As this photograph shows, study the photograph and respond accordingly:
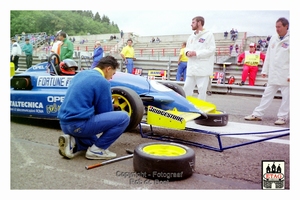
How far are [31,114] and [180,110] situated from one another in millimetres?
1971

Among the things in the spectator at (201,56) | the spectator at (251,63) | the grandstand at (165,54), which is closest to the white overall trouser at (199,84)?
the spectator at (201,56)

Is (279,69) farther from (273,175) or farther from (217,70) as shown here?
(217,70)

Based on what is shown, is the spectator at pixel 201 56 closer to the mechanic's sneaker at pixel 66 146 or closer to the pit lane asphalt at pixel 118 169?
the pit lane asphalt at pixel 118 169

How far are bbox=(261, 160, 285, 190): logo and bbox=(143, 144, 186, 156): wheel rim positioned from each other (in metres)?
0.67

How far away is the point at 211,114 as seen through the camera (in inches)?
159

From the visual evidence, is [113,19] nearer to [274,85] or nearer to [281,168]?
[281,168]

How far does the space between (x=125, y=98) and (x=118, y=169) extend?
961 millimetres

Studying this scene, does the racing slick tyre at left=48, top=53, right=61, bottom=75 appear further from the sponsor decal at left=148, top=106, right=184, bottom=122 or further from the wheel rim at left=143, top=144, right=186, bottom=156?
the wheel rim at left=143, top=144, right=186, bottom=156

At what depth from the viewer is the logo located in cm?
215

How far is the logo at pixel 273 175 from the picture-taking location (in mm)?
2150

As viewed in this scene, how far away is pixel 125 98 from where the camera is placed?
3275 mm

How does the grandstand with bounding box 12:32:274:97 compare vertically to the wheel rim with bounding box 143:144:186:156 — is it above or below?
above

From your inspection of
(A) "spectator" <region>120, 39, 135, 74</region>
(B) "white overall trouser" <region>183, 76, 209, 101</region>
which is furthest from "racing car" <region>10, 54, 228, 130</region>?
(A) "spectator" <region>120, 39, 135, 74</region>

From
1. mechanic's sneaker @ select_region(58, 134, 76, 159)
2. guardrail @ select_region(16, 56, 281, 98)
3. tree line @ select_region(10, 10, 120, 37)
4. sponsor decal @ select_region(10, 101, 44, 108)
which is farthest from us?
guardrail @ select_region(16, 56, 281, 98)
